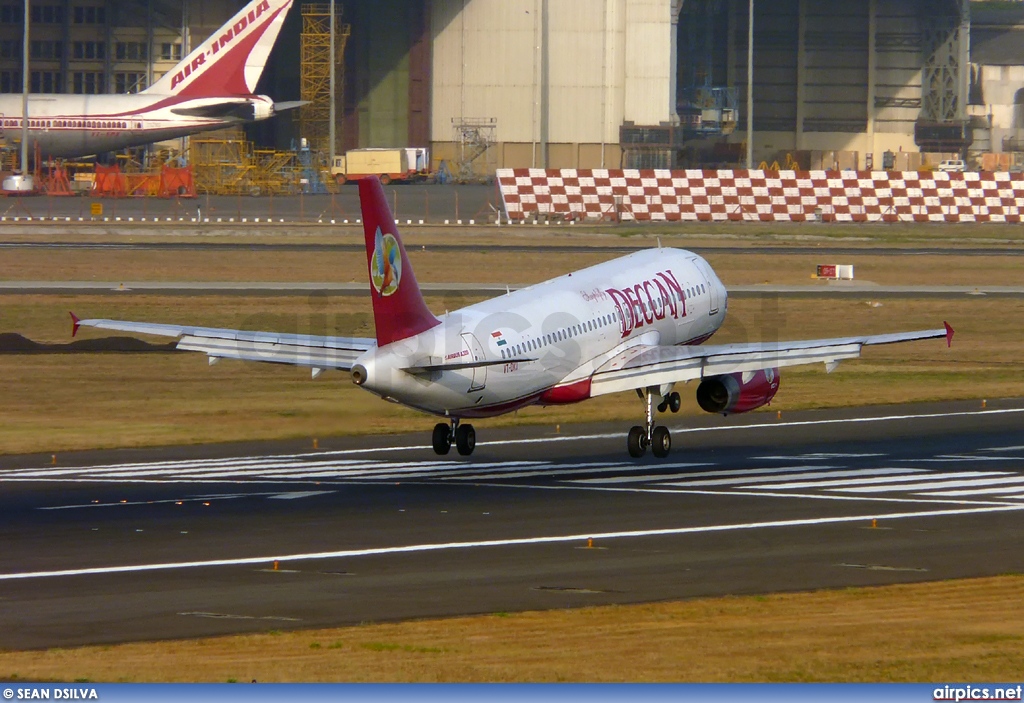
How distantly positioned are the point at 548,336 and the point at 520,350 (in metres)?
1.71

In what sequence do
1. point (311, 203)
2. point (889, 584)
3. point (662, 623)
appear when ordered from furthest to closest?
1. point (311, 203)
2. point (889, 584)
3. point (662, 623)

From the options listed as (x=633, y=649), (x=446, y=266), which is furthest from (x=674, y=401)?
(x=446, y=266)

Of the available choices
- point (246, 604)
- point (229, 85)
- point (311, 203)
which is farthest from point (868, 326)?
point (229, 85)

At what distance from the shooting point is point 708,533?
3111 cm

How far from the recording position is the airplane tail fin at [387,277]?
34.9 metres

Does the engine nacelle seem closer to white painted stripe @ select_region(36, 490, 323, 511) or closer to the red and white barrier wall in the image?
white painted stripe @ select_region(36, 490, 323, 511)

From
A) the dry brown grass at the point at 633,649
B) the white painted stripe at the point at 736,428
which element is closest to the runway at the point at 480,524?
the white painted stripe at the point at 736,428

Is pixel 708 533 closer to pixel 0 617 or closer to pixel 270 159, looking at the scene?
pixel 0 617

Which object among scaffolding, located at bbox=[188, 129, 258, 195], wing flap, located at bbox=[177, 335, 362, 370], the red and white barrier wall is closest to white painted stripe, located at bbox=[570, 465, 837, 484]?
wing flap, located at bbox=[177, 335, 362, 370]

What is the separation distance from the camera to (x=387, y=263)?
115ft

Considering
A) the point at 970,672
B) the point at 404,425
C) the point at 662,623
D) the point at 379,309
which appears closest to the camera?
the point at 970,672

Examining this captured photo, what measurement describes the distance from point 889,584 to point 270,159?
117496mm

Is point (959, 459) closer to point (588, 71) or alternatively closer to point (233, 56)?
point (233, 56)

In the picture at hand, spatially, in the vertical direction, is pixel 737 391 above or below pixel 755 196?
below
